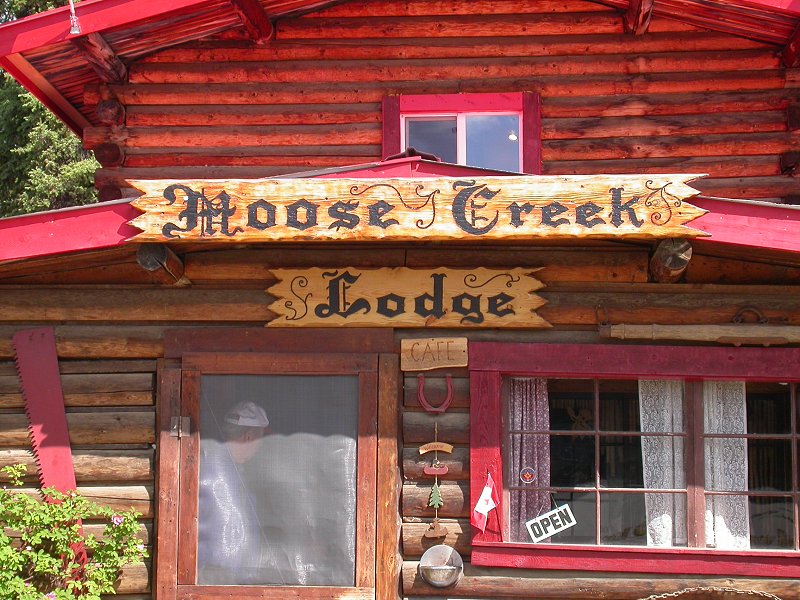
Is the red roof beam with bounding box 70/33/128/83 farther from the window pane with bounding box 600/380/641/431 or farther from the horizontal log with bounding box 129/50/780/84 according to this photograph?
the window pane with bounding box 600/380/641/431

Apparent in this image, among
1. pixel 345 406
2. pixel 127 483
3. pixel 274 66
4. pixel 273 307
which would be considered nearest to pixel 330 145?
pixel 274 66

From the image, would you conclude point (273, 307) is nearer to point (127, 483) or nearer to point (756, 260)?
point (127, 483)

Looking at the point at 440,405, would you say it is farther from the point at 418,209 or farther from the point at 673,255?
the point at 673,255

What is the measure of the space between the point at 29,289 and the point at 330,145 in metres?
2.67

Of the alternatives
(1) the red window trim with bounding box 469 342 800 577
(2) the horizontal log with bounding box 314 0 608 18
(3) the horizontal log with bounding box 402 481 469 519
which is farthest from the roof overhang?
(2) the horizontal log with bounding box 314 0 608 18

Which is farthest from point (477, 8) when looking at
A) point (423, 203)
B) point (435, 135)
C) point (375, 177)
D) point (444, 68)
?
point (423, 203)

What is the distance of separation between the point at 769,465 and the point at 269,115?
4756 mm

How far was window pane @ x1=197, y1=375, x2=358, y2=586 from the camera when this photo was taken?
662 cm

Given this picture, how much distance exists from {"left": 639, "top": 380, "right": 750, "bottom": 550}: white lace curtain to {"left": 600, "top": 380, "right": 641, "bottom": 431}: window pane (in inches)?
2.0

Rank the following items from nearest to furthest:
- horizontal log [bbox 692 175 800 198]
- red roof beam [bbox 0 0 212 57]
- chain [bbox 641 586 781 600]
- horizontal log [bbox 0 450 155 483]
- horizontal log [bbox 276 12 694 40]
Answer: chain [bbox 641 586 781 600]
horizontal log [bbox 0 450 155 483]
red roof beam [bbox 0 0 212 57]
horizontal log [bbox 692 175 800 198]
horizontal log [bbox 276 12 694 40]

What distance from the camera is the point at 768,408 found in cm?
681

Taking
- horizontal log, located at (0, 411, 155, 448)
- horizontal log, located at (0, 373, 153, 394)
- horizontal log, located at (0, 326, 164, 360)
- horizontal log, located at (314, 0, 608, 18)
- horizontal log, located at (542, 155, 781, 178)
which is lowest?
horizontal log, located at (0, 411, 155, 448)

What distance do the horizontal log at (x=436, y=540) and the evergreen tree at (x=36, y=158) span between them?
12.4m

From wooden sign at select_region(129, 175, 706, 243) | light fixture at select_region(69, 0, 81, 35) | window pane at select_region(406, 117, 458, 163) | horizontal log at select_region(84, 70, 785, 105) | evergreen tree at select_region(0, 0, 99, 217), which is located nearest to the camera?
wooden sign at select_region(129, 175, 706, 243)
